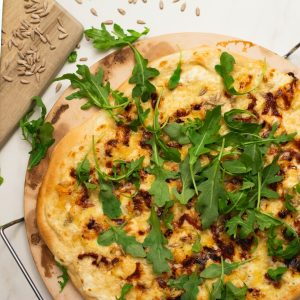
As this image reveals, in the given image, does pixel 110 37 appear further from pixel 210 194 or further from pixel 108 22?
pixel 210 194

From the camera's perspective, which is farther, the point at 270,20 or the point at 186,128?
the point at 270,20

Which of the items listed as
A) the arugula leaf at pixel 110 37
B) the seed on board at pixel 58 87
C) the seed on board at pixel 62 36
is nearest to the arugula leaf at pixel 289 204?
the arugula leaf at pixel 110 37

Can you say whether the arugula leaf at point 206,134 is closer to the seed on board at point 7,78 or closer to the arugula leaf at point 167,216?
the arugula leaf at point 167,216

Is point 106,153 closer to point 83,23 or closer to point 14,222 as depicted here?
point 14,222

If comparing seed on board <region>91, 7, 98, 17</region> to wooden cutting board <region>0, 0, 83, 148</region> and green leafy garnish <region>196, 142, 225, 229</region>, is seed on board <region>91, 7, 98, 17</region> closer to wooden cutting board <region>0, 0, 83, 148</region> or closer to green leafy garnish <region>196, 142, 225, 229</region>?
wooden cutting board <region>0, 0, 83, 148</region>

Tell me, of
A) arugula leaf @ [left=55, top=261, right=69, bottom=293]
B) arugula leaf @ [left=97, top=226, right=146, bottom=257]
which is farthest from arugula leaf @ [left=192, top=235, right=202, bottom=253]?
arugula leaf @ [left=55, top=261, right=69, bottom=293]

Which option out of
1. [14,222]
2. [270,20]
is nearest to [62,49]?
[14,222]

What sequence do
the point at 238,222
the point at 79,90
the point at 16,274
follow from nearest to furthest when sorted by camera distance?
the point at 238,222
the point at 79,90
the point at 16,274

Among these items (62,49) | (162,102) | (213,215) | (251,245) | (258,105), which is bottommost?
(251,245)
